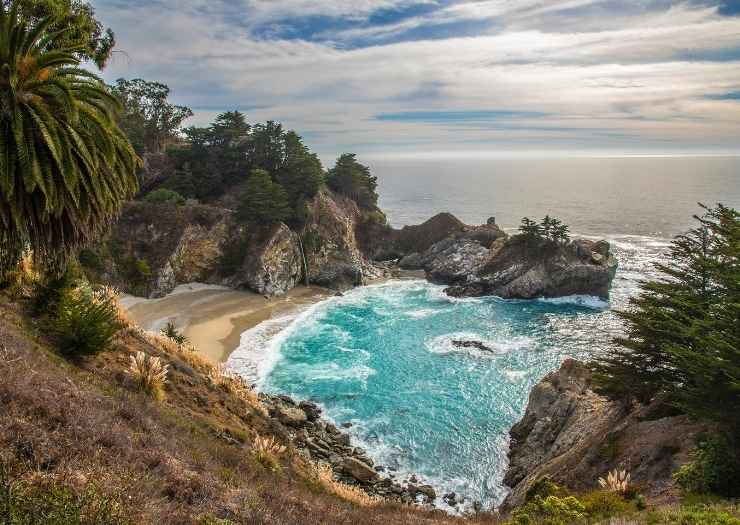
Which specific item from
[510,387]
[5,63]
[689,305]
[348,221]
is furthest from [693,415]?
[348,221]

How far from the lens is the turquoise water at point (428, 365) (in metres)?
24.1

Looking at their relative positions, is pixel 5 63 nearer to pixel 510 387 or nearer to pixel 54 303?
pixel 54 303

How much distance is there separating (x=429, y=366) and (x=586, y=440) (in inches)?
605

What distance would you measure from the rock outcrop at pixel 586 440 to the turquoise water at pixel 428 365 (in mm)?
1938

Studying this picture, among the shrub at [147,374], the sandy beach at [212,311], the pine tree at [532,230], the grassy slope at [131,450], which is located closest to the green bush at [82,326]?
the grassy slope at [131,450]

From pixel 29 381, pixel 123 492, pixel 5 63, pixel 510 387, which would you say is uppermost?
pixel 5 63

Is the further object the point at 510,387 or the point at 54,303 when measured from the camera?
the point at 510,387

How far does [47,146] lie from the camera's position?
9977 millimetres

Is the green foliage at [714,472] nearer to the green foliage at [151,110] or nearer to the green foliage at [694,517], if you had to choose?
the green foliage at [694,517]

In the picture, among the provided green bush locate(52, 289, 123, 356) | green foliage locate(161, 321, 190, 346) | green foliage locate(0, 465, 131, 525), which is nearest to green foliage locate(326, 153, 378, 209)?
green foliage locate(161, 321, 190, 346)

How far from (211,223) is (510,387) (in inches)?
1478

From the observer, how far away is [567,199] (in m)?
144

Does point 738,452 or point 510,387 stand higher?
point 738,452

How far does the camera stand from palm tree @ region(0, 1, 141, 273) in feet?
31.2
